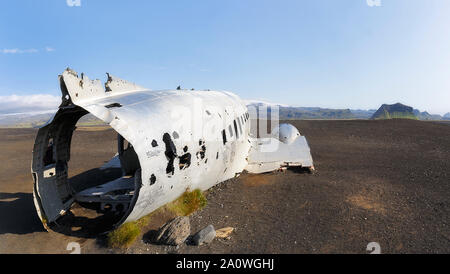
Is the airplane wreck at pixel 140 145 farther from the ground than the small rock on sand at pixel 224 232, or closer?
farther from the ground

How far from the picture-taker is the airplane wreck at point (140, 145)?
7.67 m

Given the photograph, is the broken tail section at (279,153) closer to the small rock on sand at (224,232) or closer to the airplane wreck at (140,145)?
the airplane wreck at (140,145)

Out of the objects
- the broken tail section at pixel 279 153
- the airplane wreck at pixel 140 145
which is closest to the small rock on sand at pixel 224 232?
the airplane wreck at pixel 140 145

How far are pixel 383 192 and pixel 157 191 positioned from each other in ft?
37.7

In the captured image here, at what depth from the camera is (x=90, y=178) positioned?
16453 mm

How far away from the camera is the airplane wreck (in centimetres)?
767

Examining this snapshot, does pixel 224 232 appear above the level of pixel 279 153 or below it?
below

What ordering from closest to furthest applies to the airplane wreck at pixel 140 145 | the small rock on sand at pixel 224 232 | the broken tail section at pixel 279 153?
the airplane wreck at pixel 140 145 < the small rock on sand at pixel 224 232 < the broken tail section at pixel 279 153

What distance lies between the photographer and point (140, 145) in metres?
7.41

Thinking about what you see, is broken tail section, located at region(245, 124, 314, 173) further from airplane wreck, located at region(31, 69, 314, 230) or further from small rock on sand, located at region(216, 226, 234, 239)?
small rock on sand, located at region(216, 226, 234, 239)

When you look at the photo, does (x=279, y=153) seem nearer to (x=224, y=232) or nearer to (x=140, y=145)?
(x=224, y=232)

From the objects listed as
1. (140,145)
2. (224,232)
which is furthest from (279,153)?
(140,145)
